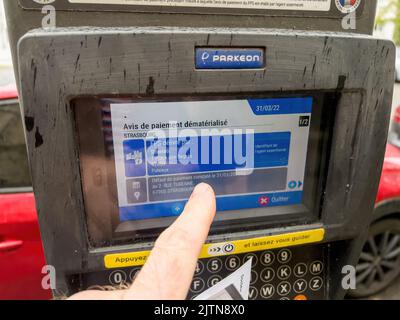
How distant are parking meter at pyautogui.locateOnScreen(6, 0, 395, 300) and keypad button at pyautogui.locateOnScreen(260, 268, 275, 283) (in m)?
0.05

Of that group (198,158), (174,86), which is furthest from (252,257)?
(174,86)

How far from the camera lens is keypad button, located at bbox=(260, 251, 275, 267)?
1190 mm

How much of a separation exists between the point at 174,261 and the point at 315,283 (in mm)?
753

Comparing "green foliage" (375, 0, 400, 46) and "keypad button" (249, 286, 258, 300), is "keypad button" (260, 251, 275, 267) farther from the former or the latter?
"green foliage" (375, 0, 400, 46)

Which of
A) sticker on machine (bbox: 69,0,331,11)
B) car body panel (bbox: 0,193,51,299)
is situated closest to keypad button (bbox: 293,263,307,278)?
sticker on machine (bbox: 69,0,331,11)

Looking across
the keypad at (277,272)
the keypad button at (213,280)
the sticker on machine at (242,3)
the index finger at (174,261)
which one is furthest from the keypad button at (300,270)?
the sticker on machine at (242,3)

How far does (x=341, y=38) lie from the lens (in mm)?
924

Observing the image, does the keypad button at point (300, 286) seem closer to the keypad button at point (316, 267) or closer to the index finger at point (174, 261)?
the keypad button at point (316, 267)

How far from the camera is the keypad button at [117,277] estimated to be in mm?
1092

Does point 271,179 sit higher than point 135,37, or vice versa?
point 135,37

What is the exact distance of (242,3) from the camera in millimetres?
916
